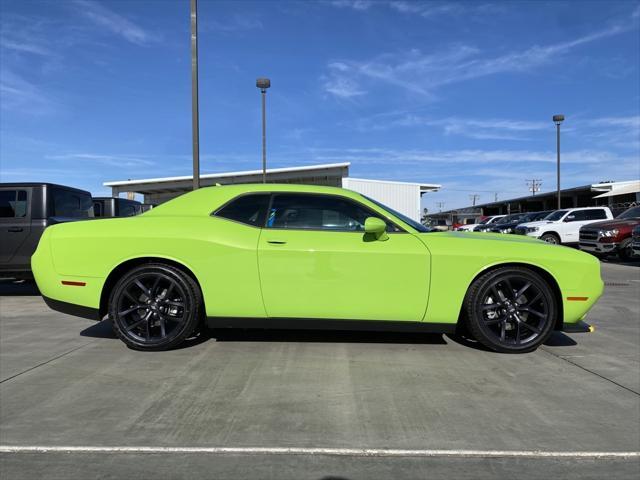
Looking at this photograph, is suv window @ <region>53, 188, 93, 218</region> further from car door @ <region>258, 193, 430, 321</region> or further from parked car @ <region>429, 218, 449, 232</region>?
parked car @ <region>429, 218, 449, 232</region>

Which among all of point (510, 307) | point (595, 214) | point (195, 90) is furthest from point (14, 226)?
point (595, 214)

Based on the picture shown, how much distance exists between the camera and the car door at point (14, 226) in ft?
22.1

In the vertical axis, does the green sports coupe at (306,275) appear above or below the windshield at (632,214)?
below

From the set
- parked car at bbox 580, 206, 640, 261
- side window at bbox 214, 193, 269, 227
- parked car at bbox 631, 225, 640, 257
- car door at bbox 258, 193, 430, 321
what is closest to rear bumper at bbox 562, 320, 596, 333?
car door at bbox 258, 193, 430, 321

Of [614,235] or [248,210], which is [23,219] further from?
[614,235]

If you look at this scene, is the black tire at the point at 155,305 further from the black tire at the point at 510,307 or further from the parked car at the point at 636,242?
the parked car at the point at 636,242

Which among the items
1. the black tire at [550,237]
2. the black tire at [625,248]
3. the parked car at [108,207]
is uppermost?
the parked car at [108,207]

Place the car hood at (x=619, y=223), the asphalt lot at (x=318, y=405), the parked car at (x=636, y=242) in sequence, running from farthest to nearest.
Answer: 1. the car hood at (x=619, y=223)
2. the parked car at (x=636, y=242)
3. the asphalt lot at (x=318, y=405)

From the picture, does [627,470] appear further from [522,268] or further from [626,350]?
[626,350]

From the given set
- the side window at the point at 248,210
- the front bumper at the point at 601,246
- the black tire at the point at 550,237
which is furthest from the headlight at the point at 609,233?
the side window at the point at 248,210

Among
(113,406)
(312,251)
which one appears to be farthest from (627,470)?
(113,406)

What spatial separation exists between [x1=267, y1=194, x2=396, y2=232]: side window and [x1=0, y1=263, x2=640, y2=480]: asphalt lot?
1.14 meters

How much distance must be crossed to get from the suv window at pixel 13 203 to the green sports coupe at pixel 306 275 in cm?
355

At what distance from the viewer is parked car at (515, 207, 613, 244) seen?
57.1 ft
